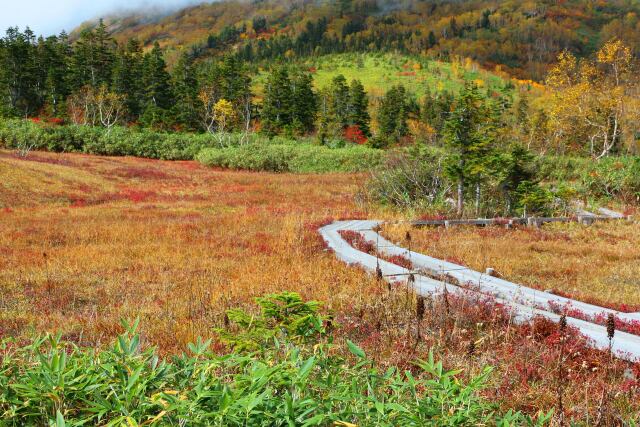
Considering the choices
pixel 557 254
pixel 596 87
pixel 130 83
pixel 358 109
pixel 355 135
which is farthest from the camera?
pixel 130 83

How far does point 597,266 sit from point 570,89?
2680 centimetres

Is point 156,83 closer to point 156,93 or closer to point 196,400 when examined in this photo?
point 156,93

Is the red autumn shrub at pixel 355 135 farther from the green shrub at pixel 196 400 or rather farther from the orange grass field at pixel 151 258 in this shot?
the green shrub at pixel 196 400

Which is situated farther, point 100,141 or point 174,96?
point 174,96

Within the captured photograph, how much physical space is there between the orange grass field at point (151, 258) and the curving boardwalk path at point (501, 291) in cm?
71

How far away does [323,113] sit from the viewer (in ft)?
206

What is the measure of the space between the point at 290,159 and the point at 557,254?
3320cm

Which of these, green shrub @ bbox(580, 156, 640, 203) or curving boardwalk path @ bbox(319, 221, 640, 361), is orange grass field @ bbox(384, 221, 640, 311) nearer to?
curving boardwalk path @ bbox(319, 221, 640, 361)

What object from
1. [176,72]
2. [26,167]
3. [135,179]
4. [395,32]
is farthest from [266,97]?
[395,32]

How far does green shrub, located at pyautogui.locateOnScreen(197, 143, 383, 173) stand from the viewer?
41188 millimetres

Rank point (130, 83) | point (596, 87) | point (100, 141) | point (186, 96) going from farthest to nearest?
point (130, 83), point (186, 96), point (100, 141), point (596, 87)

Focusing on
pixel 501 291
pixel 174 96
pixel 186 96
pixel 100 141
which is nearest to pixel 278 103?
pixel 186 96

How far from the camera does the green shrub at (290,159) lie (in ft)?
135

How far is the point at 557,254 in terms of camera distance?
11734 millimetres
